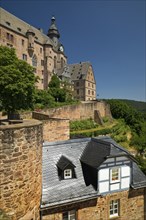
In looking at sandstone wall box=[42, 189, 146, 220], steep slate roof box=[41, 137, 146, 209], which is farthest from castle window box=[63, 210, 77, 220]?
steep slate roof box=[41, 137, 146, 209]

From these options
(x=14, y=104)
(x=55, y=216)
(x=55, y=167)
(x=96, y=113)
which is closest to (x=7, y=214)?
(x=55, y=216)

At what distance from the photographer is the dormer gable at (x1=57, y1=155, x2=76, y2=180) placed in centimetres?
1067

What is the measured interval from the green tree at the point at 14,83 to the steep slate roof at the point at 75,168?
1195 cm

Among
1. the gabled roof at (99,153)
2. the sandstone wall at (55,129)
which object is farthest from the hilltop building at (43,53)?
the gabled roof at (99,153)

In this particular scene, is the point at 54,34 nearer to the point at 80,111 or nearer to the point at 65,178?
the point at 80,111

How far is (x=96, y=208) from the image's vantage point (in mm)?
10547

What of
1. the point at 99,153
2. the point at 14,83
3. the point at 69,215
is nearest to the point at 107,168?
the point at 99,153

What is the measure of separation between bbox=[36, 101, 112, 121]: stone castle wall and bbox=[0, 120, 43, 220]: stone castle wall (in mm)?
24327

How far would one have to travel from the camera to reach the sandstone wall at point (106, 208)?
32.7ft

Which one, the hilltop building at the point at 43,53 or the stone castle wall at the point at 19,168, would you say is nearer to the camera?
the stone castle wall at the point at 19,168

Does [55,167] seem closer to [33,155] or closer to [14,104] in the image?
[33,155]

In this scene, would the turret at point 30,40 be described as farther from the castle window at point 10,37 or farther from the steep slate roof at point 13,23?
the castle window at point 10,37

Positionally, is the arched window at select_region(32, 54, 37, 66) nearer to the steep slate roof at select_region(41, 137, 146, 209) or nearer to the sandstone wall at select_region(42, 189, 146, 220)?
the steep slate roof at select_region(41, 137, 146, 209)

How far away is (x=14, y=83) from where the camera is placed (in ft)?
73.2
